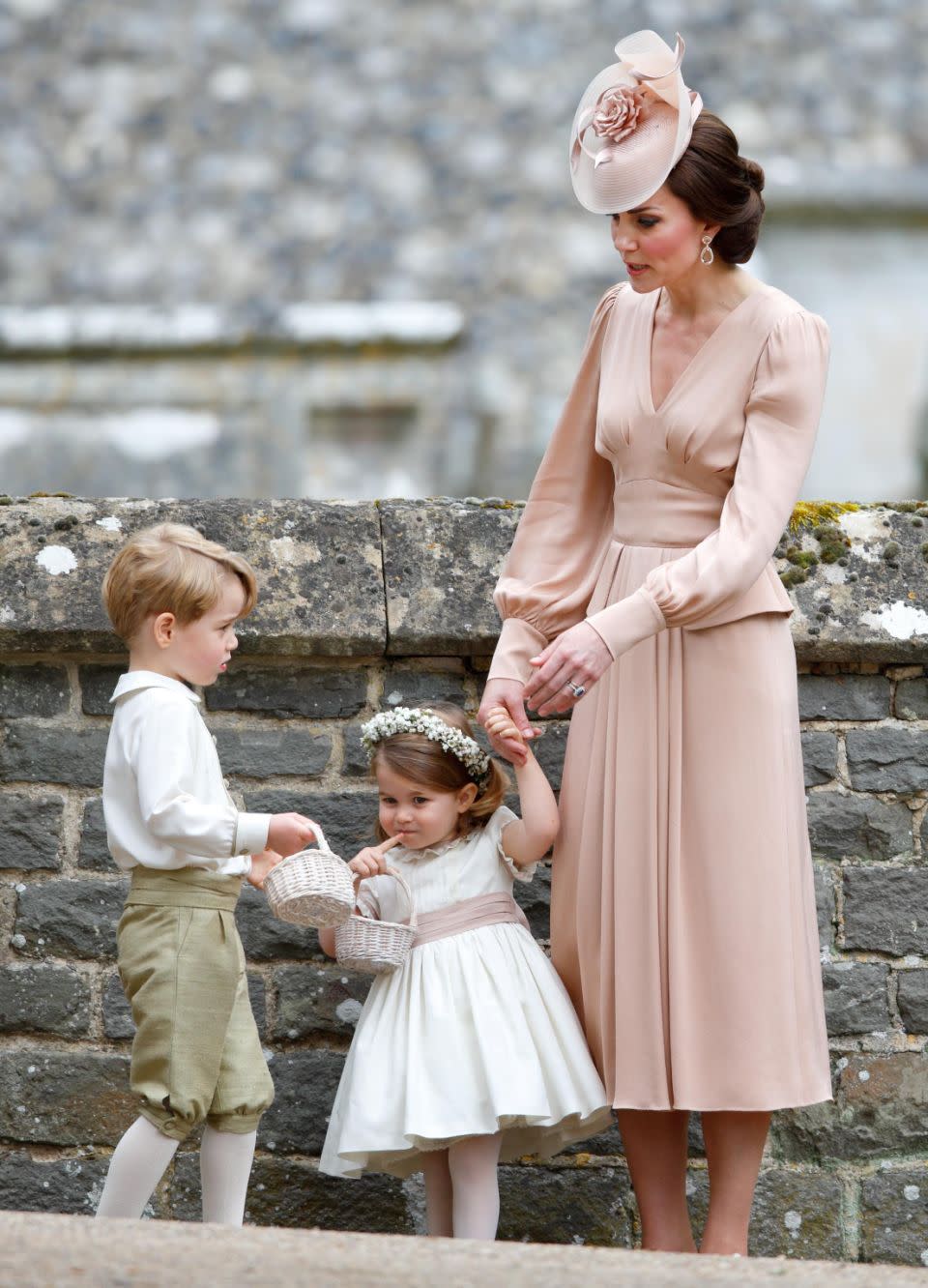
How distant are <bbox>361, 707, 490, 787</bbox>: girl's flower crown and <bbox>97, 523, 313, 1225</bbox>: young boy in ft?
1.13

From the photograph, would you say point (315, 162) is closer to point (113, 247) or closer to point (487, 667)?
point (113, 247)

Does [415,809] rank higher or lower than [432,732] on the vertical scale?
lower

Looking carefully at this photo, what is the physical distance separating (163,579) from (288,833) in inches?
18.2

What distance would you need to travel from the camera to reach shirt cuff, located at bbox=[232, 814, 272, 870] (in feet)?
9.50

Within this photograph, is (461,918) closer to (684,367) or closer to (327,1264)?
(684,367)

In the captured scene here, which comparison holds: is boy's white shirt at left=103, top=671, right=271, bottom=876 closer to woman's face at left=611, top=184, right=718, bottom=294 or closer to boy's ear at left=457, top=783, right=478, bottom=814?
boy's ear at left=457, top=783, right=478, bottom=814

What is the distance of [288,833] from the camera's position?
2.90m

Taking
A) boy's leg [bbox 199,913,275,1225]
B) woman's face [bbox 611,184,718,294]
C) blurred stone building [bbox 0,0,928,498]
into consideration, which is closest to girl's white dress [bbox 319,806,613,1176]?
boy's leg [bbox 199,913,275,1225]

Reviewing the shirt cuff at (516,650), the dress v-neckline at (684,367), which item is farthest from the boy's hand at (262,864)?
the dress v-neckline at (684,367)

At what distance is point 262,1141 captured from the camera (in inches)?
138

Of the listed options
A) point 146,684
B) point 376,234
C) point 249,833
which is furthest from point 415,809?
point 376,234

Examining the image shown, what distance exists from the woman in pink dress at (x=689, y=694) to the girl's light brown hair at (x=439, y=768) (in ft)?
0.56

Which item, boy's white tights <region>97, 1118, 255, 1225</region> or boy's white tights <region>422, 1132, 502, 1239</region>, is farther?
boy's white tights <region>422, 1132, 502, 1239</region>

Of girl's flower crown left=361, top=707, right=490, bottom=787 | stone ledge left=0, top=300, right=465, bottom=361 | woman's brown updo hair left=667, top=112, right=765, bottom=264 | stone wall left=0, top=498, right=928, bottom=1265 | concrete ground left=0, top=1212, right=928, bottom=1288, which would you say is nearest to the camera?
concrete ground left=0, top=1212, right=928, bottom=1288
